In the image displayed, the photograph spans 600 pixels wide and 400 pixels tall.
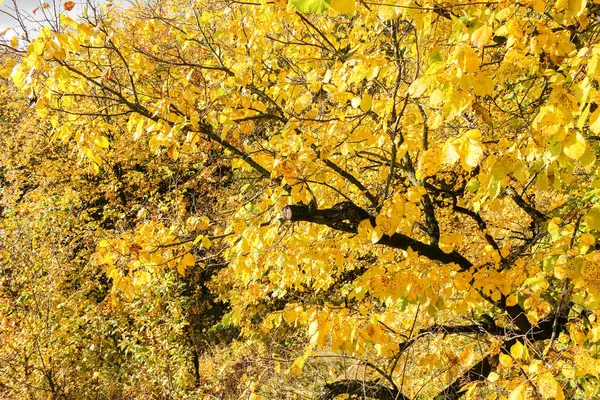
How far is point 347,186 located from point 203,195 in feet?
32.2

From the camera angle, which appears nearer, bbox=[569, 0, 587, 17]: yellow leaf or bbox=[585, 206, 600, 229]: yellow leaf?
bbox=[569, 0, 587, 17]: yellow leaf

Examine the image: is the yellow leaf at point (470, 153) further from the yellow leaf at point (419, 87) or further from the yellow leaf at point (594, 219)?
the yellow leaf at point (594, 219)

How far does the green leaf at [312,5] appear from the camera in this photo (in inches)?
43.4

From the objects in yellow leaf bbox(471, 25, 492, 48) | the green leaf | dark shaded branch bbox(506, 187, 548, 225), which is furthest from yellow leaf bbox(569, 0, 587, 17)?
dark shaded branch bbox(506, 187, 548, 225)

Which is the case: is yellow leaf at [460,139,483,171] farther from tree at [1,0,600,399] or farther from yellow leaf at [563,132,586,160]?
yellow leaf at [563,132,586,160]

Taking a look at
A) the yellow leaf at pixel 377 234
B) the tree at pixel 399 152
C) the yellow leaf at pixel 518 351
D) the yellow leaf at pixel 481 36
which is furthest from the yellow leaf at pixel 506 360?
the yellow leaf at pixel 481 36

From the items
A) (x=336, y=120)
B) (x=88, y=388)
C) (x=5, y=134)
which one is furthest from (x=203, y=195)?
(x=336, y=120)

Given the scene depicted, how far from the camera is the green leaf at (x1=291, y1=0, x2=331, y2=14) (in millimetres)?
1103

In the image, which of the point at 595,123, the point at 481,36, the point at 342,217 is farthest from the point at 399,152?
the point at 595,123

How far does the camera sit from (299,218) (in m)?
2.95

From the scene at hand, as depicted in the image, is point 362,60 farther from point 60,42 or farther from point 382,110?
point 60,42

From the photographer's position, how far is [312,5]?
1116mm

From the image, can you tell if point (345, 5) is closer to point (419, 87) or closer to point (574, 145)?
point (419, 87)

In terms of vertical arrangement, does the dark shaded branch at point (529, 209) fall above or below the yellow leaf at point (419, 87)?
above
